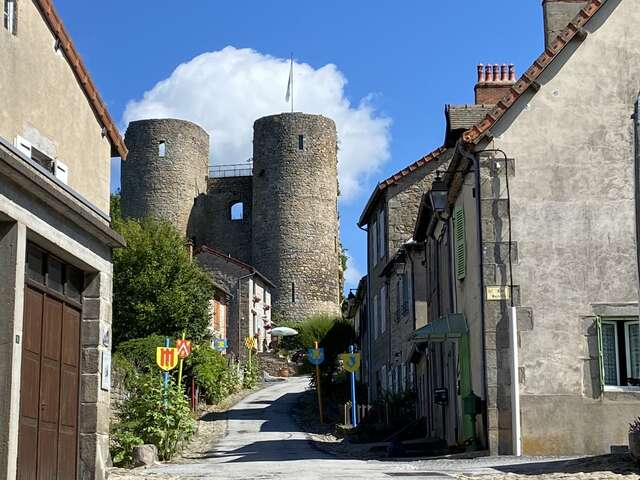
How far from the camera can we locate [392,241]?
3450 centimetres

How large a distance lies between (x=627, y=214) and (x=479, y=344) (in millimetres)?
3237

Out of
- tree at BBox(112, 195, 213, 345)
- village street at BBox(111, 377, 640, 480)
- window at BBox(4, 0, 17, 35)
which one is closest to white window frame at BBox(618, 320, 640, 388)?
village street at BBox(111, 377, 640, 480)

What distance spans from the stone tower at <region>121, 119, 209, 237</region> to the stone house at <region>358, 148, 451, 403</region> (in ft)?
126

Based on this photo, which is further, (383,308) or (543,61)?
(383,308)

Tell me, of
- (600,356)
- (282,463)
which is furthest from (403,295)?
(282,463)

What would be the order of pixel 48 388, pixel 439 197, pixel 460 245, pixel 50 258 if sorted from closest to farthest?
pixel 48 388, pixel 50 258, pixel 460 245, pixel 439 197

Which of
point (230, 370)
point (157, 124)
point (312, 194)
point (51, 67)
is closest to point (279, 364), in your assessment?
point (230, 370)

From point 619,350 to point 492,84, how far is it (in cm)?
930

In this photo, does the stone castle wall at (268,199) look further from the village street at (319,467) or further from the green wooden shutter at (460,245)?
the green wooden shutter at (460,245)

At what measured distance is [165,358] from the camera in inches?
945

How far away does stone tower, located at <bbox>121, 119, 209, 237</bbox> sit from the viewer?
75.5m

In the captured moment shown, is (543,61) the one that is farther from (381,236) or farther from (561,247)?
(381,236)

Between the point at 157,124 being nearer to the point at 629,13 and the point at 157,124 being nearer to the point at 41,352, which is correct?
the point at 629,13

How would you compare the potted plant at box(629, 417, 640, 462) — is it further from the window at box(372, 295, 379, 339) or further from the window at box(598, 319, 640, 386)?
the window at box(372, 295, 379, 339)
